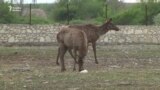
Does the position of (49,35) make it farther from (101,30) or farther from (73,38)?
(73,38)

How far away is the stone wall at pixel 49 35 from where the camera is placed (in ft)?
112

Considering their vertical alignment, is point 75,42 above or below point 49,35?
above

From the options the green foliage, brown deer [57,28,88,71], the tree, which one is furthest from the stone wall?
brown deer [57,28,88,71]

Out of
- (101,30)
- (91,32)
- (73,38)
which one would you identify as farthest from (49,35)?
(73,38)

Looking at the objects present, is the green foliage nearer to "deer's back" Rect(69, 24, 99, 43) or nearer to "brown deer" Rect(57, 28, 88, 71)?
"deer's back" Rect(69, 24, 99, 43)

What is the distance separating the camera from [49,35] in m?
34.4

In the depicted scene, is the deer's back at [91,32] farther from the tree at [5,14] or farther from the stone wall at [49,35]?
the tree at [5,14]

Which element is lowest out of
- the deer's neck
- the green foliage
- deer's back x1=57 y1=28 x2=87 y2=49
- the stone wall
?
the stone wall

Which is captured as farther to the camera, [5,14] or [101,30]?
[5,14]

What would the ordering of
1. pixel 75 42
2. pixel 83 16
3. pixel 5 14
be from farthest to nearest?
pixel 83 16
pixel 5 14
pixel 75 42

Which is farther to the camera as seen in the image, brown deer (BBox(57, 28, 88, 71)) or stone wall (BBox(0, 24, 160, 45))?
stone wall (BBox(0, 24, 160, 45))

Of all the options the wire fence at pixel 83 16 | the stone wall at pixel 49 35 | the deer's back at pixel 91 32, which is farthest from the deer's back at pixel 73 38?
the wire fence at pixel 83 16

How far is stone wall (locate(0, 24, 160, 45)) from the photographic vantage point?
3419cm

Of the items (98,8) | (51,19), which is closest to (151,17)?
(98,8)
